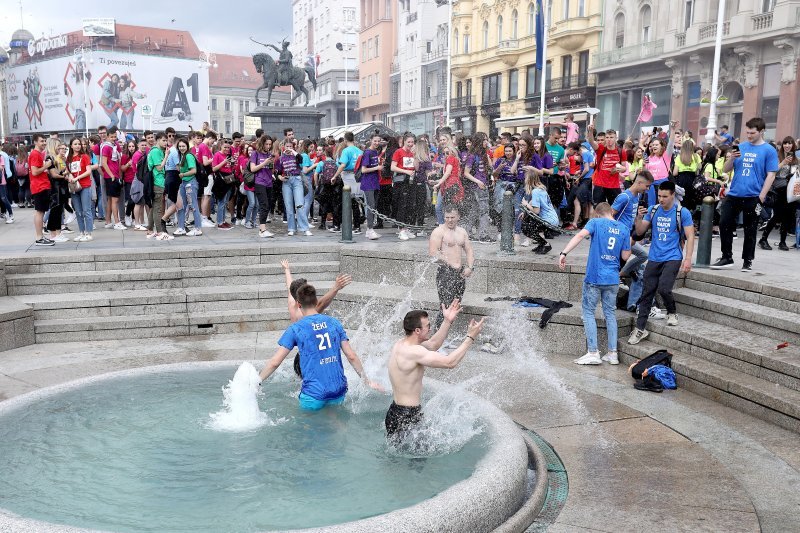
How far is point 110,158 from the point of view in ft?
46.7

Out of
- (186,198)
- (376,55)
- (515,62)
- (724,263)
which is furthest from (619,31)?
(376,55)

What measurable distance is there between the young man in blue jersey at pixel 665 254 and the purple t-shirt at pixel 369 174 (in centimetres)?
610

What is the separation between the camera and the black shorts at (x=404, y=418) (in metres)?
5.41

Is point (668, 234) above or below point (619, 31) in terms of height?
below

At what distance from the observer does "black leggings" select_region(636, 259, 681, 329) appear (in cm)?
832

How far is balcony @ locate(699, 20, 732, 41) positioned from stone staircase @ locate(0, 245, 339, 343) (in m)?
26.7

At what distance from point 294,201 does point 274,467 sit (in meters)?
9.19

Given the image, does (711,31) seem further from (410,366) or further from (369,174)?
(410,366)

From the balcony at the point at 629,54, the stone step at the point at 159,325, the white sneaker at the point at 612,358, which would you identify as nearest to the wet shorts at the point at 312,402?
the white sneaker at the point at 612,358

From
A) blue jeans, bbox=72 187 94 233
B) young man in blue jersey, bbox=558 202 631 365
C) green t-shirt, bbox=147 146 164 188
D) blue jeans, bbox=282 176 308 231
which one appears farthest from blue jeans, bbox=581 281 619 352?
blue jeans, bbox=72 187 94 233

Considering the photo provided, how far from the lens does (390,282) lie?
1105cm

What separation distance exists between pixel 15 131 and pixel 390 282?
7832 cm

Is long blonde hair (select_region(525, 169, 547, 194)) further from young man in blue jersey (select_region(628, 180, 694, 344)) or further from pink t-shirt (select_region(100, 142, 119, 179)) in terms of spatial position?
pink t-shirt (select_region(100, 142, 119, 179))

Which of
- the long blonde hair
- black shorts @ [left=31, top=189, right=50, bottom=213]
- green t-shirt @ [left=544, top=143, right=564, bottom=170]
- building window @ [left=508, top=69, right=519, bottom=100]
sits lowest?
black shorts @ [left=31, top=189, right=50, bottom=213]
